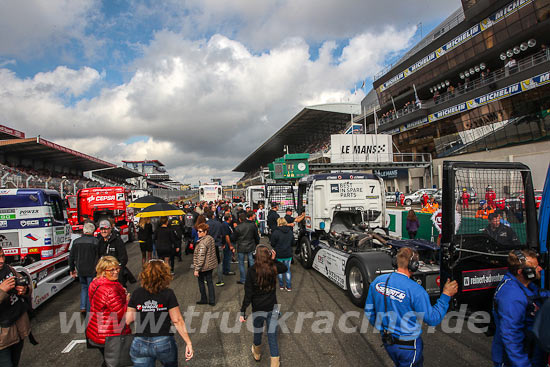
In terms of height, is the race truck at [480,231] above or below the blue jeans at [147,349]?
above

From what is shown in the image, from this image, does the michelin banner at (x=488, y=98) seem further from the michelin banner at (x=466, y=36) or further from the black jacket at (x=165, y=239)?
the black jacket at (x=165, y=239)

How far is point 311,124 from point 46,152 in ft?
119

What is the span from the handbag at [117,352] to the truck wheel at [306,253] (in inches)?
238

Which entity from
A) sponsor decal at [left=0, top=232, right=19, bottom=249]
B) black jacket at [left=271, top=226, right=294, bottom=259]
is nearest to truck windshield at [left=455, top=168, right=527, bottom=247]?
black jacket at [left=271, top=226, right=294, bottom=259]

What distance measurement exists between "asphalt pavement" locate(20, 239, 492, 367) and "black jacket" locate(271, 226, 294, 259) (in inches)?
33.9

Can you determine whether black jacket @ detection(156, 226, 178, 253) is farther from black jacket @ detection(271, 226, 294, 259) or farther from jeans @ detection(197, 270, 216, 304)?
black jacket @ detection(271, 226, 294, 259)

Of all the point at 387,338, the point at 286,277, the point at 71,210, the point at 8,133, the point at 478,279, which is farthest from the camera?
the point at 8,133

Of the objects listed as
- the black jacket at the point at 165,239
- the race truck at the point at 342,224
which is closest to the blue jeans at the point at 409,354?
the race truck at the point at 342,224

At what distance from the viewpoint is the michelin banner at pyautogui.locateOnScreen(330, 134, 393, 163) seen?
29.4 m

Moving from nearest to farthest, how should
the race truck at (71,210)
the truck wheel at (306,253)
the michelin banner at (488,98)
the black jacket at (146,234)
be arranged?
the black jacket at (146,234), the truck wheel at (306,253), the race truck at (71,210), the michelin banner at (488,98)

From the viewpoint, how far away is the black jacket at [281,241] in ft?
21.9

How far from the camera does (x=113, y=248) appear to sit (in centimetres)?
575

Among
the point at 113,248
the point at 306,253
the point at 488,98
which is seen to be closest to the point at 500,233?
the point at 306,253

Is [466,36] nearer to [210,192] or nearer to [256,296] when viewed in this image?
[210,192]
